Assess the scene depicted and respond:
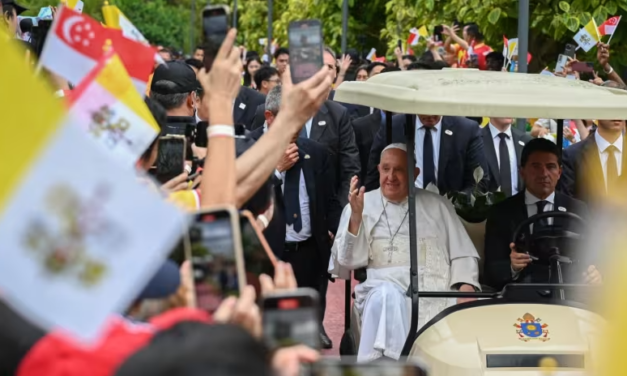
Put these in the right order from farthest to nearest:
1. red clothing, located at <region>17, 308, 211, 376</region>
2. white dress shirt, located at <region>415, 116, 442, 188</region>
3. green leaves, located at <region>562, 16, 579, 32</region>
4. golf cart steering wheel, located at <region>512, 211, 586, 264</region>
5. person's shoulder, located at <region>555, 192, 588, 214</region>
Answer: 1. green leaves, located at <region>562, 16, 579, 32</region>
2. white dress shirt, located at <region>415, 116, 442, 188</region>
3. person's shoulder, located at <region>555, 192, 588, 214</region>
4. golf cart steering wheel, located at <region>512, 211, 586, 264</region>
5. red clothing, located at <region>17, 308, 211, 376</region>

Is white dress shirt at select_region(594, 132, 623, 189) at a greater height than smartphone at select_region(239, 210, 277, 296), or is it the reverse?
smartphone at select_region(239, 210, 277, 296)

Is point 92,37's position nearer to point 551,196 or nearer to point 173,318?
point 173,318

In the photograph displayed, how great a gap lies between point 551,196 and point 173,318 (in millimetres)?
4445

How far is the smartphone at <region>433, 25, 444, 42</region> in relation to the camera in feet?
51.1

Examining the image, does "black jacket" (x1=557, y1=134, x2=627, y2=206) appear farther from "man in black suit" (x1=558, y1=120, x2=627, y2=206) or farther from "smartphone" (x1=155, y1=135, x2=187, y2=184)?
"smartphone" (x1=155, y1=135, x2=187, y2=184)

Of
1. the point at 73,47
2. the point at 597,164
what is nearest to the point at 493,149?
the point at 597,164

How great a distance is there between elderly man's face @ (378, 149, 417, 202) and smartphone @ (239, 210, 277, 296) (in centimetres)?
288

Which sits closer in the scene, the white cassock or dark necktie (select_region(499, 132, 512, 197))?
the white cassock

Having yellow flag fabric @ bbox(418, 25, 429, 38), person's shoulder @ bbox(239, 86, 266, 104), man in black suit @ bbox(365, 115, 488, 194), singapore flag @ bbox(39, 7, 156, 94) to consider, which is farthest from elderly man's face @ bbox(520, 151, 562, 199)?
yellow flag fabric @ bbox(418, 25, 429, 38)

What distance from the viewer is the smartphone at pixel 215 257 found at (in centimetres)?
291

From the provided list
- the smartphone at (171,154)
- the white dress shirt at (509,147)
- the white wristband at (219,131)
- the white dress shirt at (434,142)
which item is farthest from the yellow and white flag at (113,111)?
the white dress shirt at (509,147)

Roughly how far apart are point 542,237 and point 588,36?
19.3ft

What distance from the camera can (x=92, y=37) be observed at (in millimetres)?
3746

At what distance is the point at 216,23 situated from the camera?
156 inches
